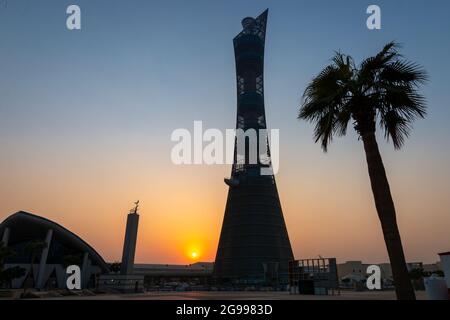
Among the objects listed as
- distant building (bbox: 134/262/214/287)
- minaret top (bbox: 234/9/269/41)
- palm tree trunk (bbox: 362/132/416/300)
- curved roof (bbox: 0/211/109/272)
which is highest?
minaret top (bbox: 234/9/269/41)

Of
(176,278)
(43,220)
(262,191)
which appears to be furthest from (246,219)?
(176,278)

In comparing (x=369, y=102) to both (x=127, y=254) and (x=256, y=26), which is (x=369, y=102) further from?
(x=256, y=26)

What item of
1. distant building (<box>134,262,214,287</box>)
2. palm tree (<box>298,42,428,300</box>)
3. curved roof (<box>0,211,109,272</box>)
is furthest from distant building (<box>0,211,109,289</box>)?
palm tree (<box>298,42,428,300</box>)

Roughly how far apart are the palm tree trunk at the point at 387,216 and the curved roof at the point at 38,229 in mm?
77910

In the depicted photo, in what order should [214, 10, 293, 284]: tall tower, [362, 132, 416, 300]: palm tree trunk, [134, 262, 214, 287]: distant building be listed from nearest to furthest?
[362, 132, 416, 300]: palm tree trunk
[214, 10, 293, 284]: tall tower
[134, 262, 214, 287]: distant building

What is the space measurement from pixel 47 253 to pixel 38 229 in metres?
6.57

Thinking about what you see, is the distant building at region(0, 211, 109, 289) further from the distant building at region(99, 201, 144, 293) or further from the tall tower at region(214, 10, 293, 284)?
the tall tower at region(214, 10, 293, 284)

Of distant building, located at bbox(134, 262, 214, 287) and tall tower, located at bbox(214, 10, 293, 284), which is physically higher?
tall tower, located at bbox(214, 10, 293, 284)

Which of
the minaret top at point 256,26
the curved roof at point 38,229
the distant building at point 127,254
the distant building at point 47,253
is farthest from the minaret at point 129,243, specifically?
the minaret top at point 256,26

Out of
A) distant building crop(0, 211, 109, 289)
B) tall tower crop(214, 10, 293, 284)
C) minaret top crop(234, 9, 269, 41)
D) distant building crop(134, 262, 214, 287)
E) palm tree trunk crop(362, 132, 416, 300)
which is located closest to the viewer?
palm tree trunk crop(362, 132, 416, 300)

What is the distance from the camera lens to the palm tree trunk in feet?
30.9

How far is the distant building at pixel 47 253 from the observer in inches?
2908

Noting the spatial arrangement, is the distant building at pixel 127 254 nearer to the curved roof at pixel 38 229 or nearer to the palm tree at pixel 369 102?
the curved roof at pixel 38 229

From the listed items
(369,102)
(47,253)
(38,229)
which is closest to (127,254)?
(47,253)
